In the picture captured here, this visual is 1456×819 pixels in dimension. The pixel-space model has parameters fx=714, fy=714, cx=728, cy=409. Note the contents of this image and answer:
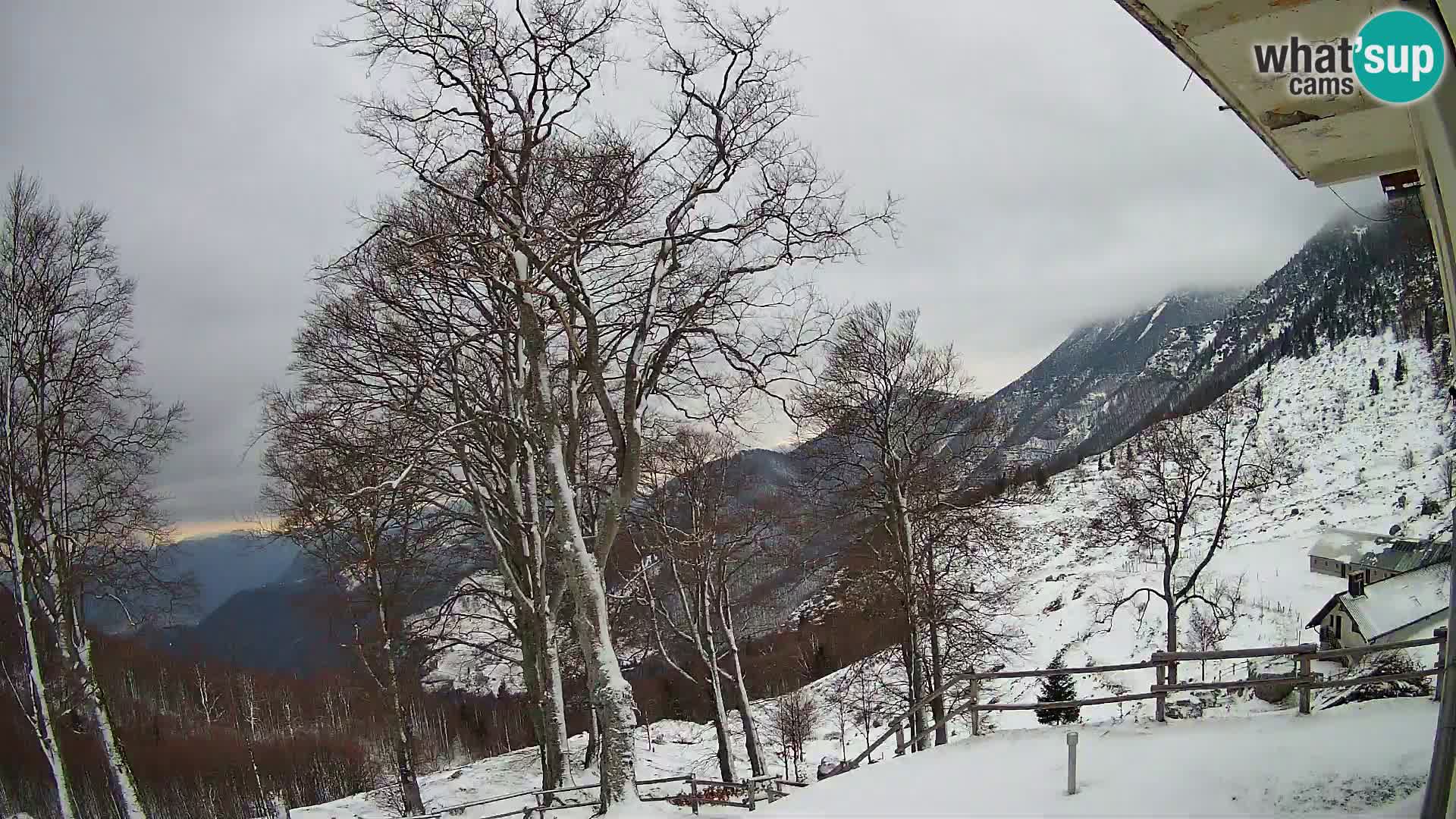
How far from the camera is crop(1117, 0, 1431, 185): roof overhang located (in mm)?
3287

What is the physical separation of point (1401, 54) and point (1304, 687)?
7666 mm

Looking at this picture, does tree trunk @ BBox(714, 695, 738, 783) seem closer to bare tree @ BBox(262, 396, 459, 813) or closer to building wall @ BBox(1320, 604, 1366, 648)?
bare tree @ BBox(262, 396, 459, 813)

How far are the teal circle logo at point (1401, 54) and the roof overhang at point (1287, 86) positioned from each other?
0.07m

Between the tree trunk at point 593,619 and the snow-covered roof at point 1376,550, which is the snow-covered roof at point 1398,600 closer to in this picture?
the snow-covered roof at point 1376,550

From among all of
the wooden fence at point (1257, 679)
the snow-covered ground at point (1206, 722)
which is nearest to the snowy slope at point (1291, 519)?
the snow-covered ground at point (1206, 722)

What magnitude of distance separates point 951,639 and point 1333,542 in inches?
1735

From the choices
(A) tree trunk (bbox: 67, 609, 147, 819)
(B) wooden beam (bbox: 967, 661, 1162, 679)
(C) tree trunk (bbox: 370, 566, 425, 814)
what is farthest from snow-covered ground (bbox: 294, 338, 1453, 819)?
(A) tree trunk (bbox: 67, 609, 147, 819)

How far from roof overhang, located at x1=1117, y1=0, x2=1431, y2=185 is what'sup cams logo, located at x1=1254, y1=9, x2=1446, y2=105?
5 cm

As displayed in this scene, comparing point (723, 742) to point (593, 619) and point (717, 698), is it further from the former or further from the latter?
point (593, 619)

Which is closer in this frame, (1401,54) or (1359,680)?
(1401,54)

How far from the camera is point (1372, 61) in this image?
3643 mm

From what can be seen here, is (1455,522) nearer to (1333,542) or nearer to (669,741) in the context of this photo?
(669,741)

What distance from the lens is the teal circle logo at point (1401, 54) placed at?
10.9 ft

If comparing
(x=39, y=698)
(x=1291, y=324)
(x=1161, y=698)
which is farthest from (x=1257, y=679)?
(x=1291, y=324)
